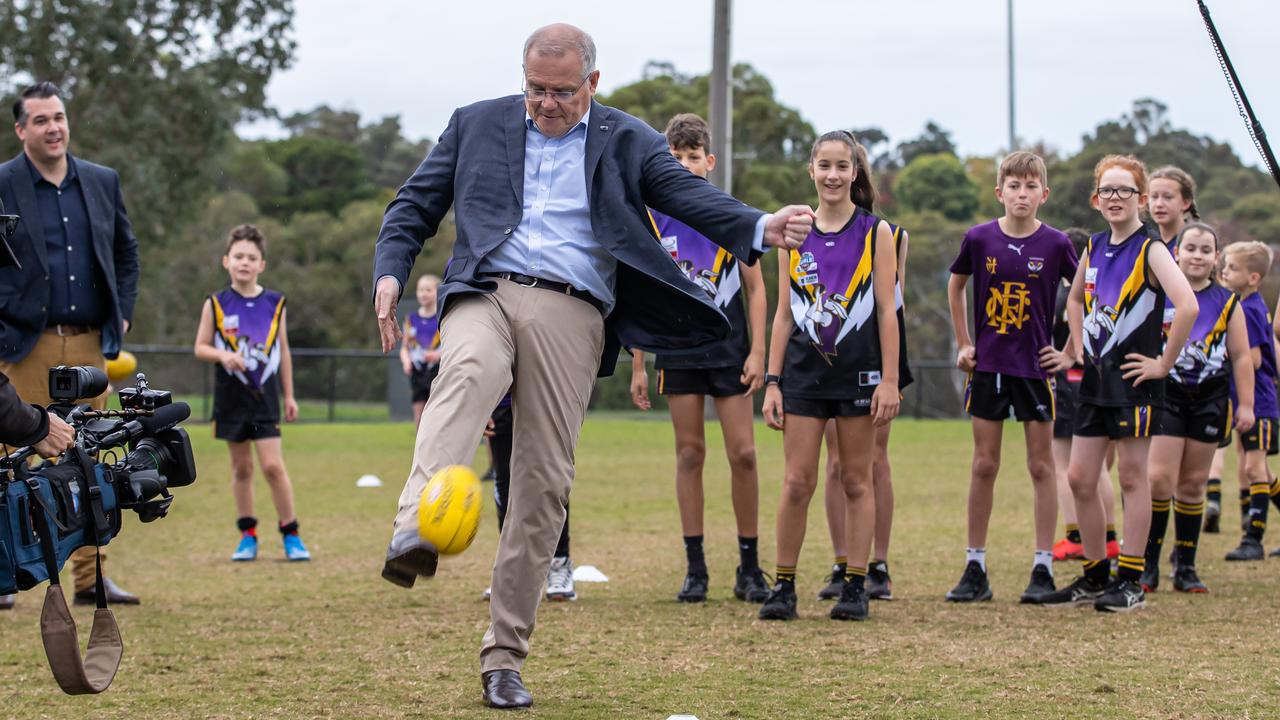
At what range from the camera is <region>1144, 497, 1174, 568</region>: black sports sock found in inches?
288

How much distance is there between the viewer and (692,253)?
283 inches

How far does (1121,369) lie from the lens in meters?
6.79

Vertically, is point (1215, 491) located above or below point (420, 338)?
below

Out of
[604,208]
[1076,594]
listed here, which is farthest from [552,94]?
[1076,594]

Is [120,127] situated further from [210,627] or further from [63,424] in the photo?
[63,424]

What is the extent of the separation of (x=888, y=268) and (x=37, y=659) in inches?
156

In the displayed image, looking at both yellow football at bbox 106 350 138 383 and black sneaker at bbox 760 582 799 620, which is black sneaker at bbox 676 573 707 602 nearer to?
black sneaker at bbox 760 582 799 620

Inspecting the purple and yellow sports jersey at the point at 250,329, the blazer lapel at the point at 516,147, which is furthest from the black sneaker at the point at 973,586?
the purple and yellow sports jersey at the point at 250,329

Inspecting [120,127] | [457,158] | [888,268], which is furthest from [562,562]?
[120,127]

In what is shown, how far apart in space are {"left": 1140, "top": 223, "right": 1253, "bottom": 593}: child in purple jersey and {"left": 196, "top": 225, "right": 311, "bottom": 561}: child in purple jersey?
16.6 ft

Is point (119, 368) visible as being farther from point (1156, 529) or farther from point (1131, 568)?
point (1156, 529)

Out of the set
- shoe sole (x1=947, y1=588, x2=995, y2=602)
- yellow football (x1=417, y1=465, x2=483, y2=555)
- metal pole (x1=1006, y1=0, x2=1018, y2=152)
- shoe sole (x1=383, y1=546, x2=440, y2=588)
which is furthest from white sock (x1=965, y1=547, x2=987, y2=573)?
metal pole (x1=1006, y1=0, x2=1018, y2=152)

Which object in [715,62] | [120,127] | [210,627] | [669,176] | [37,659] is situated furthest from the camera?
[120,127]

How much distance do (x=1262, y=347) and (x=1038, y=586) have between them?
326 cm
